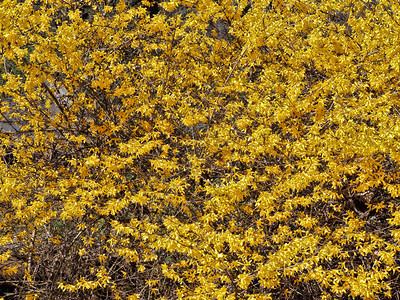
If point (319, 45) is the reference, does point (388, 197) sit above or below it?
below

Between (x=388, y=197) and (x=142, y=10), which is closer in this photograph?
(x=388, y=197)

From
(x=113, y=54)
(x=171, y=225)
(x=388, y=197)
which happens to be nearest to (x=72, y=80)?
(x=113, y=54)

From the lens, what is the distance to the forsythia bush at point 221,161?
148 inches

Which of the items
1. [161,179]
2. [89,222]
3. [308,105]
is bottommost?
[89,222]

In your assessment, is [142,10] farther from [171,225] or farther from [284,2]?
[171,225]

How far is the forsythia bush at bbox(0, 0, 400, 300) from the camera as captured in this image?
377 centimetres

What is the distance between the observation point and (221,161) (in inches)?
192

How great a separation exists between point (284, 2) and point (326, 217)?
2.83 meters

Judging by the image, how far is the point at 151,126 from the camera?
5.27m

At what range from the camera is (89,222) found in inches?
197

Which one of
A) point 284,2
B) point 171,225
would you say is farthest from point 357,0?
point 171,225

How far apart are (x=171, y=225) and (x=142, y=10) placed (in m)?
2.81

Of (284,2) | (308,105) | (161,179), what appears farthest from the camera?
(284,2)

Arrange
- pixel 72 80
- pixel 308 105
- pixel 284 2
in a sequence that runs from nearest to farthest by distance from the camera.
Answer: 1. pixel 308 105
2. pixel 72 80
3. pixel 284 2
